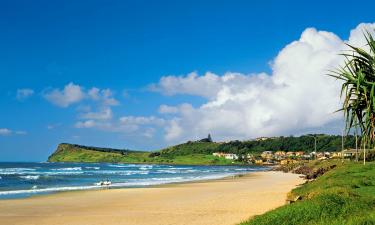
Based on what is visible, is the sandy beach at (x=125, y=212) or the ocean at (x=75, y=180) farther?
the ocean at (x=75, y=180)

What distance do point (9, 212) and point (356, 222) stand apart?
2497 centimetres

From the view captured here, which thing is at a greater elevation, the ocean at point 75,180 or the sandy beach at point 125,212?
the sandy beach at point 125,212

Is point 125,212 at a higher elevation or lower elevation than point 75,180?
higher

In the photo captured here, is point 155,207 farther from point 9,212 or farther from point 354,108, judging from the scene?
point 354,108

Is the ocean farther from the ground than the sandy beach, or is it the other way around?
the sandy beach

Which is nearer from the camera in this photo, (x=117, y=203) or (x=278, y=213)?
(x=278, y=213)

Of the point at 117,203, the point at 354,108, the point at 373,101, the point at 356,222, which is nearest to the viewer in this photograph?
the point at 356,222

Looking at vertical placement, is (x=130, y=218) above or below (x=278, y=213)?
below

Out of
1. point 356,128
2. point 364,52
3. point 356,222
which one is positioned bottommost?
point 356,222

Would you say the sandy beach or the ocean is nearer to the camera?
the sandy beach

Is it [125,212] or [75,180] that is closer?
[125,212]

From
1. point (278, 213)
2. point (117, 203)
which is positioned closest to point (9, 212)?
point (117, 203)

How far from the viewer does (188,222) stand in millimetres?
23469

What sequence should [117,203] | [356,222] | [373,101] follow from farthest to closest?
[117,203], [373,101], [356,222]
